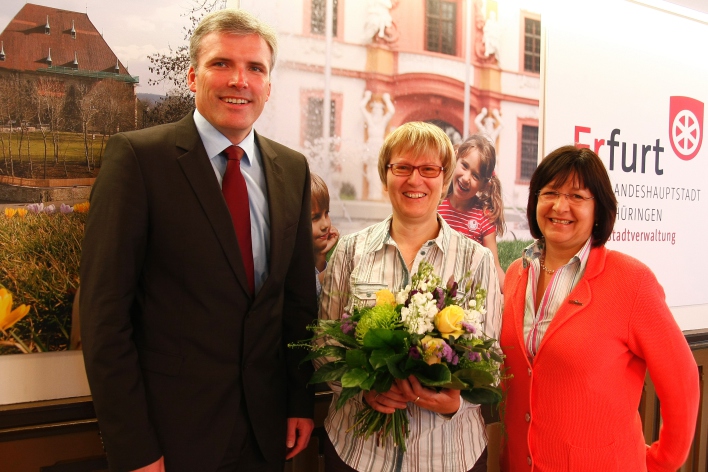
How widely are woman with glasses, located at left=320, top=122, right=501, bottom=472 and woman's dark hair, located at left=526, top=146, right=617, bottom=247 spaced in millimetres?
410

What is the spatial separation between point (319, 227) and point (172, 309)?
1014 millimetres

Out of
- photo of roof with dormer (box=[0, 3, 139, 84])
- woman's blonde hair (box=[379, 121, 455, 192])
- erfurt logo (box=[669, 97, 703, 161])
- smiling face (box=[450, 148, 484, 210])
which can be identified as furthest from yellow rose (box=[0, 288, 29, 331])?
erfurt logo (box=[669, 97, 703, 161])

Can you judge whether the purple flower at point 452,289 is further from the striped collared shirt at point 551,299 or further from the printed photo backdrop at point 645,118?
the printed photo backdrop at point 645,118

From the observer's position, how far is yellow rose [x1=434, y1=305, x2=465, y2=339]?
5.13 ft

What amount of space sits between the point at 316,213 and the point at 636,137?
95.0 inches

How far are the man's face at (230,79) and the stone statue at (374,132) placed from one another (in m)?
0.98

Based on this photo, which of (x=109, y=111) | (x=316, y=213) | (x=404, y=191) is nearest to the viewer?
(x=404, y=191)

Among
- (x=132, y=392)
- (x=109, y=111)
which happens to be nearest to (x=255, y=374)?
(x=132, y=392)

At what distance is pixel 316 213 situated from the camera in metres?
2.61

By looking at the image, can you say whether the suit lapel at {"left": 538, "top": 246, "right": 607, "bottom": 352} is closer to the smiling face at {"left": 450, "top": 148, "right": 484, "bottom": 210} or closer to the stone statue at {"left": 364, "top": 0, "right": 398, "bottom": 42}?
the smiling face at {"left": 450, "top": 148, "right": 484, "bottom": 210}

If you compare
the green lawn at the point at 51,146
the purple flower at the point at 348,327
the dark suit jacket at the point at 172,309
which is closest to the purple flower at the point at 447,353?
the purple flower at the point at 348,327

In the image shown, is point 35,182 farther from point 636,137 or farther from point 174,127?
point 636,137

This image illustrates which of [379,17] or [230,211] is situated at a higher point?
[379,17]

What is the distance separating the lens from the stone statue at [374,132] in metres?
2.75
